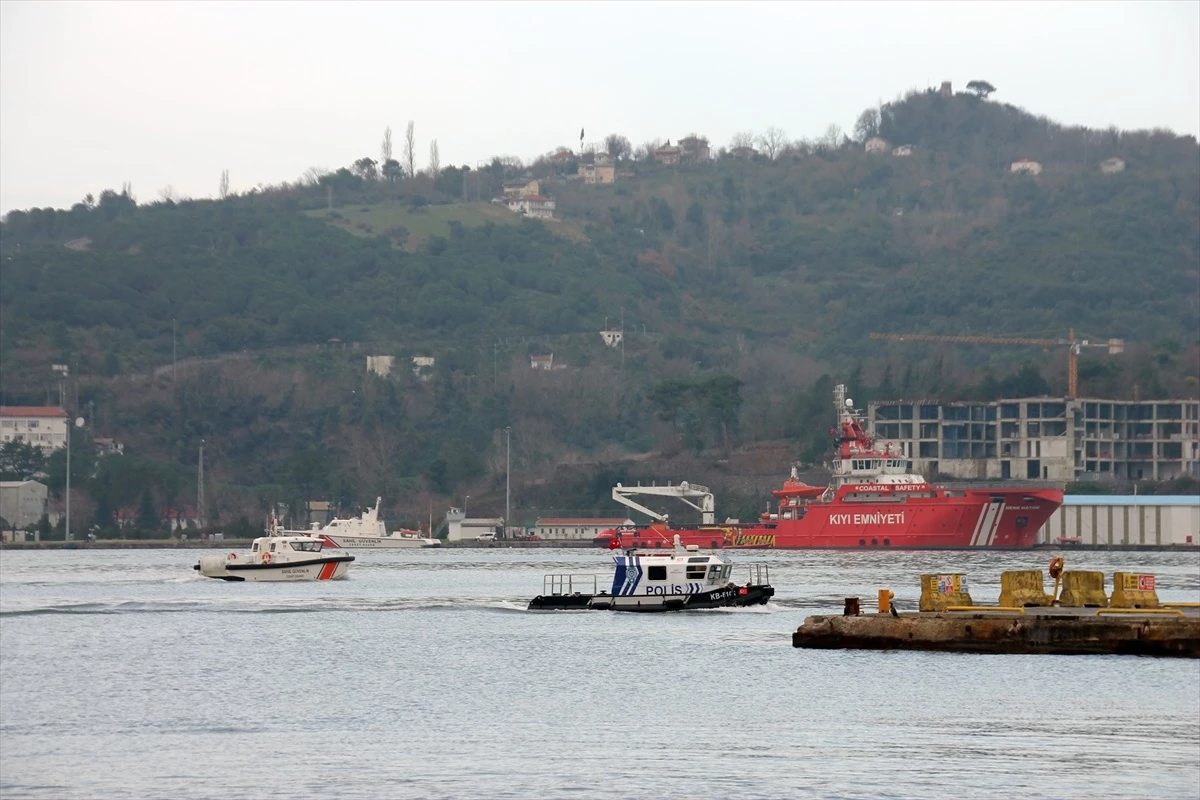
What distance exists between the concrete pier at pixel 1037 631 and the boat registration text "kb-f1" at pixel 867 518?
75376mm

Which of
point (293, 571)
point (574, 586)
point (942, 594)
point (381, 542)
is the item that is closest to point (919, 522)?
point (381, 542)

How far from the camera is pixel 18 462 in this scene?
170m

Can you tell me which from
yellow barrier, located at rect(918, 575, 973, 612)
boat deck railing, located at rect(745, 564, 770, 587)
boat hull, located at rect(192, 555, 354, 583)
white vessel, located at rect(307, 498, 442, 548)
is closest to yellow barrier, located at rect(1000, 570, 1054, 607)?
yellow barrier, located at rect(918, 575, 973, 612)

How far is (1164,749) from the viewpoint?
3219 cm

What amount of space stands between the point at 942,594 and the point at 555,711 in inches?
480

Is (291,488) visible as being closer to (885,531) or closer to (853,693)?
(885,531)

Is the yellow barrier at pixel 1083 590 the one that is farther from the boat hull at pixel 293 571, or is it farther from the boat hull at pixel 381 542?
the boat hull at pixel 381 542

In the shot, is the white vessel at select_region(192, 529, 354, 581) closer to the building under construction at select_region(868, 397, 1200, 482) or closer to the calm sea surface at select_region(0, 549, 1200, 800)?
the calm sea surface at select_region(0, 549, 1200, 800)

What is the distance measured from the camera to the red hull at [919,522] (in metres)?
119

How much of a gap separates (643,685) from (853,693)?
16.6ft

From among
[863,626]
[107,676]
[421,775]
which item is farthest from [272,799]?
[863,626]

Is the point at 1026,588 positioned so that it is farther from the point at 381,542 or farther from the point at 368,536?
the point at 381,542

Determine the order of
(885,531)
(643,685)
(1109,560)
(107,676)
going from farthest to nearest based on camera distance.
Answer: (885,531) < (1109,560) < (107,676) < (643,685)

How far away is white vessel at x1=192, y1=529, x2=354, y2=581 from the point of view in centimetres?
8244
